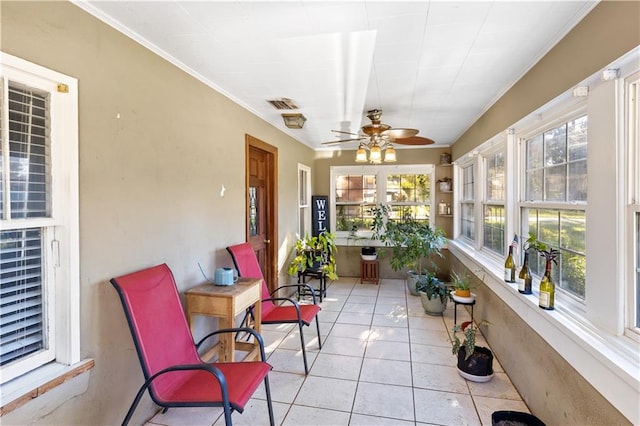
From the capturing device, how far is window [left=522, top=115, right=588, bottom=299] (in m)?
1.95

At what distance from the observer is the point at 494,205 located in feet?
11.8

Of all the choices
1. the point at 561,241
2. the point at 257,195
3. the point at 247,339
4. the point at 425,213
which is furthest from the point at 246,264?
the point at 425,213

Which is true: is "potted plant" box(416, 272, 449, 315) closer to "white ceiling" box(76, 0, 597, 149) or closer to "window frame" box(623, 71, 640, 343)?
"white ceiling" box(76, 0, 597, 149)

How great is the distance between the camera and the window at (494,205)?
339 cm

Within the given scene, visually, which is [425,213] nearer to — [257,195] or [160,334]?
[257,195]

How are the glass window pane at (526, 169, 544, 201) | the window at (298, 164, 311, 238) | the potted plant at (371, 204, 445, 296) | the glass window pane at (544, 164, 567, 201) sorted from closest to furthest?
1. the glass window pane at (544, 164, 567, 201)
2. the glass window pane at (526, 169, 544, 201)
3. the potted plant at (371, 204, 445, 296)
4. the window at (298, 164, 311, 238)

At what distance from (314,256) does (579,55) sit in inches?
150

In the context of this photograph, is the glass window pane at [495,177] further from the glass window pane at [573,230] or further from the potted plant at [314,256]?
the potted plant at [314,256]

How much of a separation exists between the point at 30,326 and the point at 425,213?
563cm

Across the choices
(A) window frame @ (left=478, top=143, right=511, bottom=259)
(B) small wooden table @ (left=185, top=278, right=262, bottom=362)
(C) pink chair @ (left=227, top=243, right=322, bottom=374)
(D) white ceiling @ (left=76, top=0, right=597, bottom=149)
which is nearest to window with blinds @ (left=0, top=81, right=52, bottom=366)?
(D) white ceiling @ (left=76, top=0, right=597, bottom=149)

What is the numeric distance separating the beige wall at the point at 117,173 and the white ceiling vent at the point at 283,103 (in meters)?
0.71

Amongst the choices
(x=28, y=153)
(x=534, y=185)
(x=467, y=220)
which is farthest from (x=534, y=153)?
(x=28, y=153)

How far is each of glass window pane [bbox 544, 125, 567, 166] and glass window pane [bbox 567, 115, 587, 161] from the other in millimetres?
67

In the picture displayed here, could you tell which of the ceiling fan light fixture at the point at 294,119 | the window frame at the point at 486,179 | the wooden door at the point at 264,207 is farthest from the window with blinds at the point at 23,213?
the window frame at the point at 486,179
